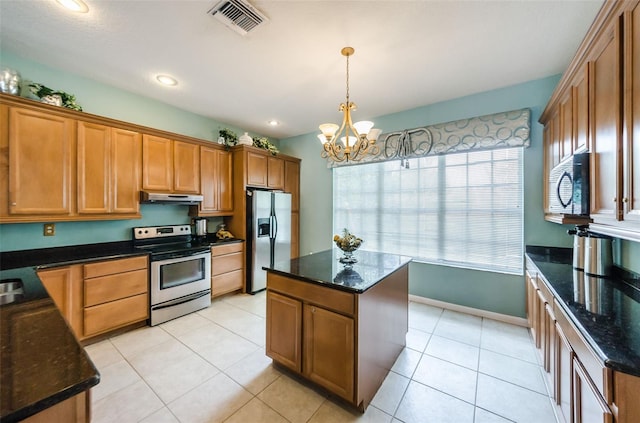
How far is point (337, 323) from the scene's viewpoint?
1704mm

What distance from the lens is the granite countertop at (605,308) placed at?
934mm

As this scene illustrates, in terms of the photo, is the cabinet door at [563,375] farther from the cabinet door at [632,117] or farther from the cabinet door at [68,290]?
the cabinet door at [68,290]

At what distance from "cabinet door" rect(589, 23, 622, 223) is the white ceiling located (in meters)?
0.69

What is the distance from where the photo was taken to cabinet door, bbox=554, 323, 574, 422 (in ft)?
4.29

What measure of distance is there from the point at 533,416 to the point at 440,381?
22.7 inches

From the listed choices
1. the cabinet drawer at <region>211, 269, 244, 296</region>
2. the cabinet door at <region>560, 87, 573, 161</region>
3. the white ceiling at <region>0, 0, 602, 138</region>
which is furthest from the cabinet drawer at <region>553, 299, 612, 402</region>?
the cabinet drawer at <region>211, 269, 244, 296</region>

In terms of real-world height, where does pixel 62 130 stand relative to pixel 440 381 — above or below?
above

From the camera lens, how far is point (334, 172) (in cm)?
446

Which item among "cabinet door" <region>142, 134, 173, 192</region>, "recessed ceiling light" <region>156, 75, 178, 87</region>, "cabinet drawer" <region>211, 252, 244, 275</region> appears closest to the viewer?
"recessed ceiling light" <region>156, 75, 178, 87</region>

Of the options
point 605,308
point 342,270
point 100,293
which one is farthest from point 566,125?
point 100,293

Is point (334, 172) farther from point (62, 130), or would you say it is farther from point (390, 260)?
point (62, 130)

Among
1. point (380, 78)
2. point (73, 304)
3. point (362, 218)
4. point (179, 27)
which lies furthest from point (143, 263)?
point (380, 78)

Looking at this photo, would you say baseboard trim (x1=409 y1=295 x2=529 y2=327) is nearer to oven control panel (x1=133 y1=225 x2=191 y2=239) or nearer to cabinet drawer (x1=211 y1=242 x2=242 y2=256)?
cabinet drawer (x1=211 y1=242 x2=242 y2=256)

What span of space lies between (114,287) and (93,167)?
1326mm
